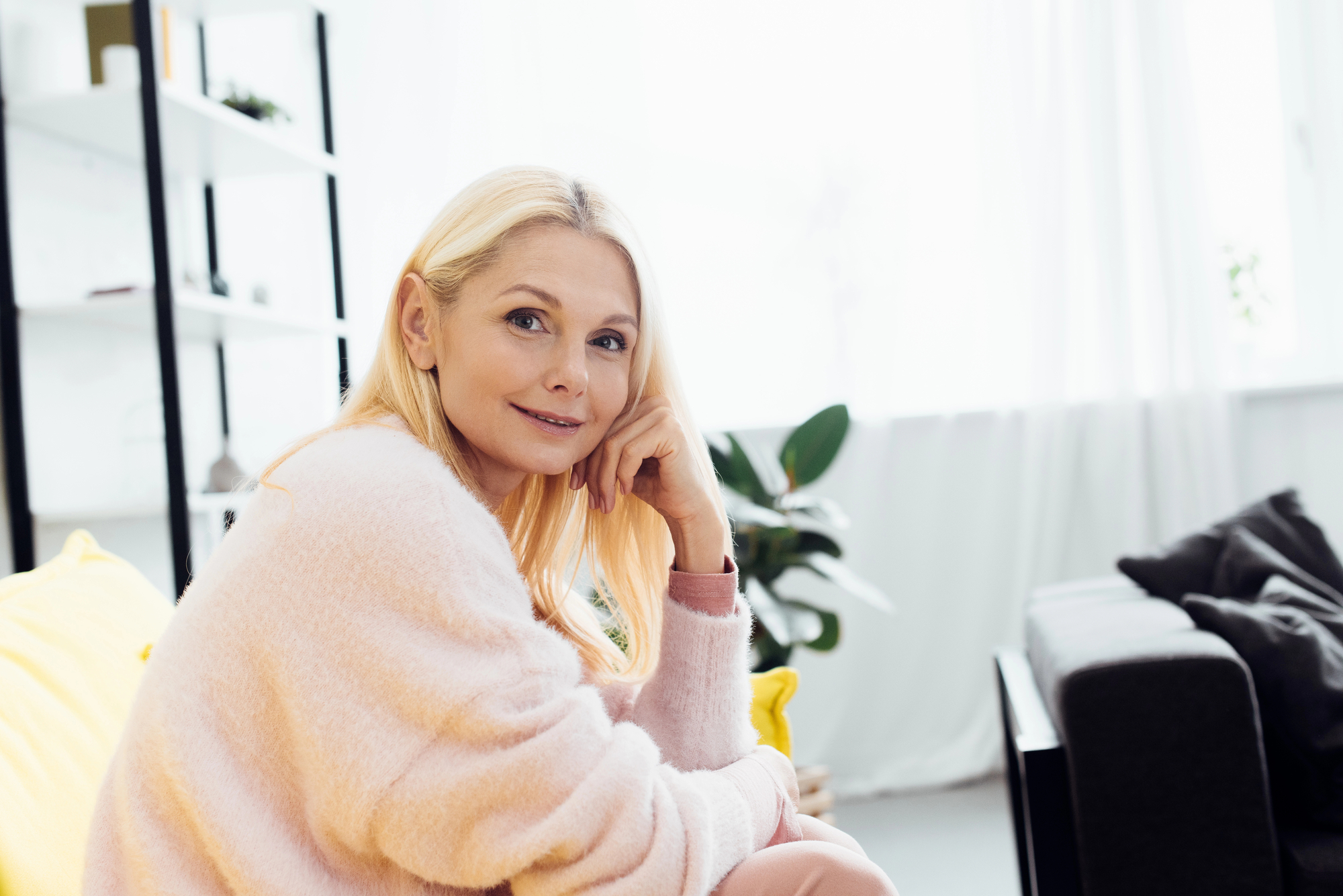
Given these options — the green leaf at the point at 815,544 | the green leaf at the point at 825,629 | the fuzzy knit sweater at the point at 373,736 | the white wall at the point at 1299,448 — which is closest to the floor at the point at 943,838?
the green leaf at the point at 825,629

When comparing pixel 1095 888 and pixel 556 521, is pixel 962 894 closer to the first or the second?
pixel 1095 888

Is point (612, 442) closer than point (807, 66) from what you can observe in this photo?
Yes

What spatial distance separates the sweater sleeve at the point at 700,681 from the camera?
1.04m

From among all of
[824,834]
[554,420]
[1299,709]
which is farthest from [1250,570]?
[554,420]

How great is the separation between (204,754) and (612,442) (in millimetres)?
484

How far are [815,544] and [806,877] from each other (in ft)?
4.99

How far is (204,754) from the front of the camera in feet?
2.28

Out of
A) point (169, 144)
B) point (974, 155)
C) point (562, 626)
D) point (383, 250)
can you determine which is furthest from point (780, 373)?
point (562, 626)

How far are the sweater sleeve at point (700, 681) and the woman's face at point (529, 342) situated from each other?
0.23 meters

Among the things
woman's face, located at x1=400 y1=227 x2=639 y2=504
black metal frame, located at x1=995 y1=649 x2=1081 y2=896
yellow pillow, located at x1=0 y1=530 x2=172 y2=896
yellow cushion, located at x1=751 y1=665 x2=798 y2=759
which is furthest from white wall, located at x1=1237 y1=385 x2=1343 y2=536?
yellow pillow, located at x1=0 y1=530 x2=172 y2=896

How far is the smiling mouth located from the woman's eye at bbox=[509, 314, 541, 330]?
8cm

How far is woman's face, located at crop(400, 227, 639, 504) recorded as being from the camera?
2.93 ft

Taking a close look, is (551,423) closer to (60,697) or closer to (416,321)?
(416,321)

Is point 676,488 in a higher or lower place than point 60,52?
lower
